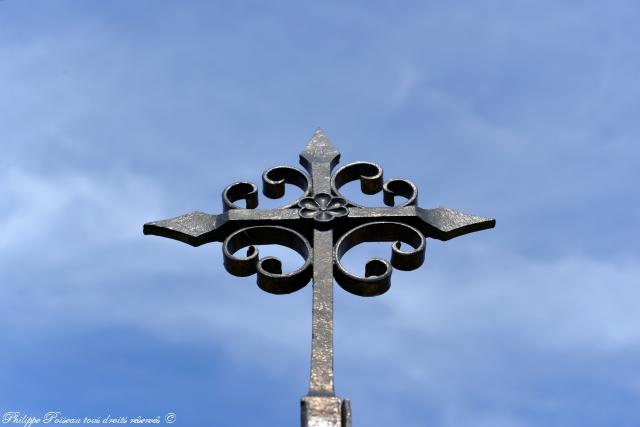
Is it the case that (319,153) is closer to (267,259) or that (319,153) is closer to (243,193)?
(243,193)

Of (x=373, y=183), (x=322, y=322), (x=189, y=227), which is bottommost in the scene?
(x=322, y=322)

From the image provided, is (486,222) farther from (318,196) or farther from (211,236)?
(211,236)

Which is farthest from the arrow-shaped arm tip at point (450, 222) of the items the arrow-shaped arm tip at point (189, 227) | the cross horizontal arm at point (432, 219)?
the arrow-shaped arm tip at point (189, 227)

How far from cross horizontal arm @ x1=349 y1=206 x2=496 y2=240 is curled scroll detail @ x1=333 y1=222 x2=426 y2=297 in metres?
0.10

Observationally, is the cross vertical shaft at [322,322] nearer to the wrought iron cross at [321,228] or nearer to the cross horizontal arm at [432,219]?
the wrought iron cross at [321,228]

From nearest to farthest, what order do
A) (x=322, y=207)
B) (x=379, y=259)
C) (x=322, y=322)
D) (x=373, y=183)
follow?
1. (x=322, y=322)
2. (x=379, y=259)
3. (x=322, y=207)
4. (x=373, y=183)

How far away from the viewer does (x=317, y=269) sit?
18.4 feet

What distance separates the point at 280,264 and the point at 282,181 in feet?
3.33

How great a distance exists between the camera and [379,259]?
5.69 metres

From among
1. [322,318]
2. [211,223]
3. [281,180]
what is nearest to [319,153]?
[281,180]

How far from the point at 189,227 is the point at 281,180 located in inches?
28.1

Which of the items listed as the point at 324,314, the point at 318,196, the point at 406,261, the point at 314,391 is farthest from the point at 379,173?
the point at 314,391

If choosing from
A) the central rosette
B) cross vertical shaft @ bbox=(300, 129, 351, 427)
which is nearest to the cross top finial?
cross vertical shaft @ bbox=(300, 129, 351, 427)

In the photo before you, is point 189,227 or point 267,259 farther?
point 189,227
